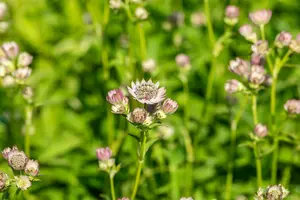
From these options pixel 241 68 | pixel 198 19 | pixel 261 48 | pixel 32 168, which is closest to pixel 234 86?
pixel 241 68

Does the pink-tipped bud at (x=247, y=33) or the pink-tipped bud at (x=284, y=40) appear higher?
the pink-tipped bud at (x=247, y=33)

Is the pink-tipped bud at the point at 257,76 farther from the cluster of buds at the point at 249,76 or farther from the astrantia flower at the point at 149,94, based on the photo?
the astrantia flower at the point at 149,94

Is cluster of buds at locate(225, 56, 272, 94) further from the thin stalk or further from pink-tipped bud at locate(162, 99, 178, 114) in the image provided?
pink-tipped bud at locate(162, 99, 178, 114)

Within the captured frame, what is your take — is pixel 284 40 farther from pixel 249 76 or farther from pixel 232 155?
pixel 232 155

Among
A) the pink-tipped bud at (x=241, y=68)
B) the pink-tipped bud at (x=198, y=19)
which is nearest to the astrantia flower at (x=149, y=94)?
the pink-tipped bud at (x=241, y=68)

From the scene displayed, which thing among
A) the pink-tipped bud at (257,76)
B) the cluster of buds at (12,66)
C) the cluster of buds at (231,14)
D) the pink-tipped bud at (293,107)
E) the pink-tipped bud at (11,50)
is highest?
the cluster of buds at (231,14)

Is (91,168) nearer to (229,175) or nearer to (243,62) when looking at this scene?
(229,175)
